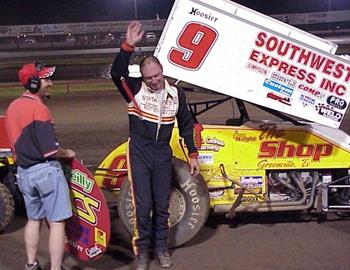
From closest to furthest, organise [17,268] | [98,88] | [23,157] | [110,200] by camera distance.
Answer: [23,157] < [17,268] < [110,200] < [98,88]

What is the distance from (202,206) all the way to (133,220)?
2.09 ft

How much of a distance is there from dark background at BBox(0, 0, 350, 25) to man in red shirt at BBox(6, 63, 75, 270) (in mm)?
53018

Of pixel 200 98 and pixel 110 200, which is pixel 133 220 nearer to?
pixel 110 200

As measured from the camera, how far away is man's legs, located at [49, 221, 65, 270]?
493cm

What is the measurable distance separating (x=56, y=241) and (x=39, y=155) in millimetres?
652

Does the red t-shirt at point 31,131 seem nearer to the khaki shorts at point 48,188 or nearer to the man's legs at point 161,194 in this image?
the khaki shorts at point 48,188

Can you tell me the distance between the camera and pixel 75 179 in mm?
5238

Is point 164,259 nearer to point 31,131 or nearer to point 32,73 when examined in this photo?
point 31,131

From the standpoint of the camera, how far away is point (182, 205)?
6004mm

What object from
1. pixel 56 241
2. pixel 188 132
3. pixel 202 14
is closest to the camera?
pixel 56 241

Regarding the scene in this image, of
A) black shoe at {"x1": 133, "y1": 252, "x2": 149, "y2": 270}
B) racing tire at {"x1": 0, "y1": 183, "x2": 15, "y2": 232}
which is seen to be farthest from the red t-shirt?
racing tire at {"x1": 0, "y1": 183, "x2": 15, "y2": 232}

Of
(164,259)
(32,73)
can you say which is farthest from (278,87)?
(32,73)

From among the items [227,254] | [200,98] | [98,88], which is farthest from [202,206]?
[98,88]

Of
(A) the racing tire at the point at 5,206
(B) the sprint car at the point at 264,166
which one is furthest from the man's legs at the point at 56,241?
(A) the racing tire at the point at 5,206
